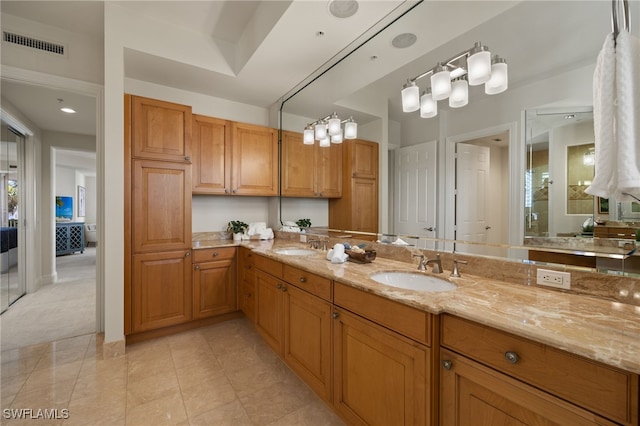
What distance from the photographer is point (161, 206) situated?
253 cm

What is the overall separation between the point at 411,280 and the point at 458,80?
1.22 m

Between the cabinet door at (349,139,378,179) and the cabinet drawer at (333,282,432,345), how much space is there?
1124 millimetres

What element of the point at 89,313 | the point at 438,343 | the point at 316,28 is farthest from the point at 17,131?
the point at 438,343

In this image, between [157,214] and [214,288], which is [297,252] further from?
[157,214]

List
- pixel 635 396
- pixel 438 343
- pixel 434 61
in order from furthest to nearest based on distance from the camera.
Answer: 1. pixel 434 61
2. pixel 438 343
3. pixel 635 396

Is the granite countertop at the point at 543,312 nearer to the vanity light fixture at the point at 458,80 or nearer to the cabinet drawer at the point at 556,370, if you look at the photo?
the cabinet drawer at the point at 556,370

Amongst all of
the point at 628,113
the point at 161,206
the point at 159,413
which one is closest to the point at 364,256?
the point at 628,113

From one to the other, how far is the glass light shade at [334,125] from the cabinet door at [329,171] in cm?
13

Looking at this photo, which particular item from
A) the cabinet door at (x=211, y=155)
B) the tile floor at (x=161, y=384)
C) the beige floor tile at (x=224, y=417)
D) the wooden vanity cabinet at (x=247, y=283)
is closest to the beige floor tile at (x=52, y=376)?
the tile floor at (x=161, y=384)

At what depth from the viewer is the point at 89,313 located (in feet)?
10.1

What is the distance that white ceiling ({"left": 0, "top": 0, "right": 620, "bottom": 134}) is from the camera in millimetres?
1266

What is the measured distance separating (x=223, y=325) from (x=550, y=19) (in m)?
3.42

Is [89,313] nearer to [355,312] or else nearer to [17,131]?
[17,131]

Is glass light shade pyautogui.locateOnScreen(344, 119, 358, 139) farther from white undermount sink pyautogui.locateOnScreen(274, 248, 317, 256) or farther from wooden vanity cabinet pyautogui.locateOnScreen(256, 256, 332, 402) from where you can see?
wooden vanity cabinet pyautogui.locateOnScreen(256, 256, 332, 402)
